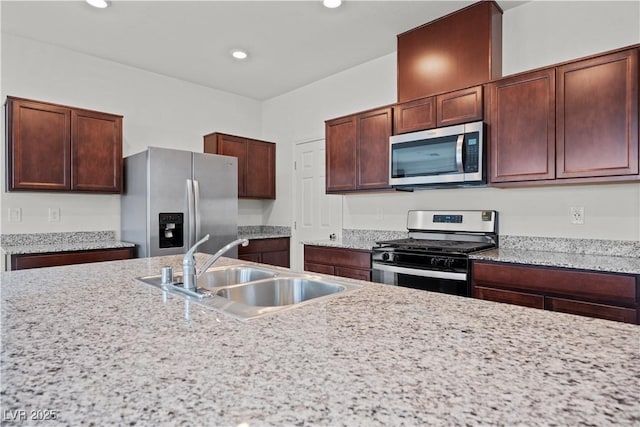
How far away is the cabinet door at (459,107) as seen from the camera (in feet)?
8.95

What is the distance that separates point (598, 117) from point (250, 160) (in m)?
3.68

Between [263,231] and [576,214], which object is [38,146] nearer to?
[263,231]

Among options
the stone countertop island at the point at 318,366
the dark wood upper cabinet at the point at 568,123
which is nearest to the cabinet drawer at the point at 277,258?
Answer: the dark wood upper cabinet at the point at 568,123

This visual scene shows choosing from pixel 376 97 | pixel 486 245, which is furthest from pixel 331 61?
pixel 486 245

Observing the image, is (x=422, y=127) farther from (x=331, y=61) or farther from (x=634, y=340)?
(x=634, y=340)

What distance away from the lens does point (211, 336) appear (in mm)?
859

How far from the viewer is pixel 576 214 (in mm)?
2564

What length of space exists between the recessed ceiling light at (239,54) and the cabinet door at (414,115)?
1.68m

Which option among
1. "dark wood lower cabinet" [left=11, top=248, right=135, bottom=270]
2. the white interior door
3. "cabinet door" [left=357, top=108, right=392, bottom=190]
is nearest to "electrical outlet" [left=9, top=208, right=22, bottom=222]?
"dark wood lower cabinet" [left=11, top=248, right=135, bottom=270]

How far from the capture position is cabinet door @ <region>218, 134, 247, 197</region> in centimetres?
445

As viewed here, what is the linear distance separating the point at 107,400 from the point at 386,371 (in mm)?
474

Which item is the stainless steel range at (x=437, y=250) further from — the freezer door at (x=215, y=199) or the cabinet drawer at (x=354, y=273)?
the freezer door at (x=215, y=199)

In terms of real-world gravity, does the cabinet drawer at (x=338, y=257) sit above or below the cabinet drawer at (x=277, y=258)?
above

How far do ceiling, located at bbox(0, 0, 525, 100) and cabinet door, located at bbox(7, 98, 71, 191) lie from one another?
2.41ft
